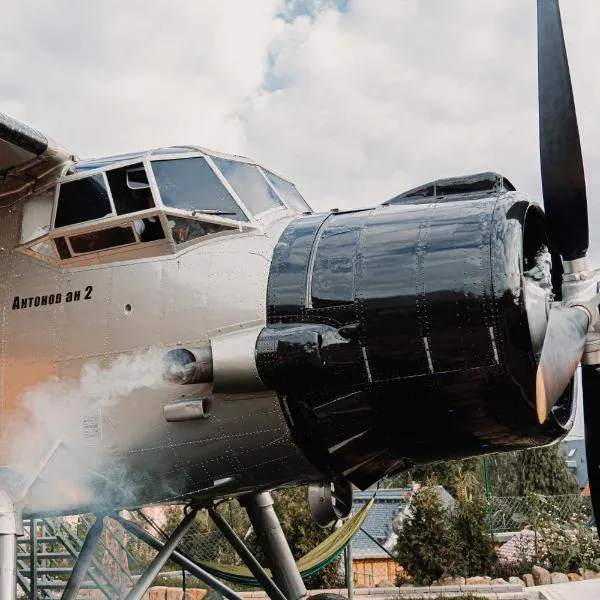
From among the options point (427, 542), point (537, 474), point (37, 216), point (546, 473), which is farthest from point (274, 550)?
point (546, 473)

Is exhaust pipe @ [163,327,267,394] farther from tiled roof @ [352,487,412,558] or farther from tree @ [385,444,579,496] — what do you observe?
tree @ [385,444,579,496]

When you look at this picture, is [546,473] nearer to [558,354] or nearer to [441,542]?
[441,542]

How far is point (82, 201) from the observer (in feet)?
25.0

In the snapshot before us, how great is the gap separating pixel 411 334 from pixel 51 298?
3332mm

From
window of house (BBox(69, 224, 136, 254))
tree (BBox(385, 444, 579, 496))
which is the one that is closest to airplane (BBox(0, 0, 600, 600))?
window of house (BBox(69, 224, 136, 254))

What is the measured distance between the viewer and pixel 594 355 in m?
6.51

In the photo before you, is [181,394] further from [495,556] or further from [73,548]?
[495,556]

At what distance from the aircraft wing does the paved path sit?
1417 centimetres

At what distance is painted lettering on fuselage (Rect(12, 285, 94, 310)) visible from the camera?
739 centimetres

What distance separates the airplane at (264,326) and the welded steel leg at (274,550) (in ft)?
7.66

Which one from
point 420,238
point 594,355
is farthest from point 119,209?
point 594,355

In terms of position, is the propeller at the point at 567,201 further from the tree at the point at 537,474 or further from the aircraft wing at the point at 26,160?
the tree at the point at 537,474

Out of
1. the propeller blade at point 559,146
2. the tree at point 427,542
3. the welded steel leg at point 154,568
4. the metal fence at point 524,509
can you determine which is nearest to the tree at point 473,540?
the tree at point 427,542

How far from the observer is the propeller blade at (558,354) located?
5.65m
